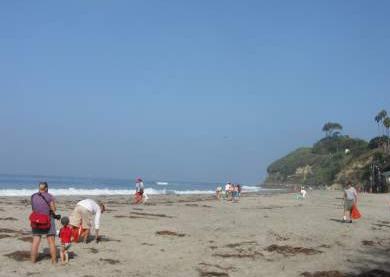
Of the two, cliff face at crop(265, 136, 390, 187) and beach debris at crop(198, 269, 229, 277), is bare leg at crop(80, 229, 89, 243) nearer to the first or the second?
beach debris at crop(198, 269, 229, 277)

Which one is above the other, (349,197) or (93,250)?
(349,197)

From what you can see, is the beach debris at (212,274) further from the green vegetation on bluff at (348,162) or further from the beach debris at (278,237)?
the green vegetation on bluff at (348,162)

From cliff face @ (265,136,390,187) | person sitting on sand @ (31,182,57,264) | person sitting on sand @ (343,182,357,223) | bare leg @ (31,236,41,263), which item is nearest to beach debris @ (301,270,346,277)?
person sitting on sand @ (31,182,57,264)

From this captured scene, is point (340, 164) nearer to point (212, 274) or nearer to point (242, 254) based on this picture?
point (242, 254)

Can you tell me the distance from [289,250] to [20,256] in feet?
26.2

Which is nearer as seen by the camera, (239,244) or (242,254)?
(242,254)

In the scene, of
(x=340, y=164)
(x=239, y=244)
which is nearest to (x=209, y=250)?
(x=239, y=244)

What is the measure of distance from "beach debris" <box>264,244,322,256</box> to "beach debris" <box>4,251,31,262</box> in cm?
717

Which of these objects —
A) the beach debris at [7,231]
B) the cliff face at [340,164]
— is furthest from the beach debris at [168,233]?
the cliff face at [340,164]

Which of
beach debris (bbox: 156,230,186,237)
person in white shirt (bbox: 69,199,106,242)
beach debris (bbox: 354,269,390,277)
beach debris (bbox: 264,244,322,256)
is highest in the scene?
person in white shirt (bbox: 69,199,106,242)

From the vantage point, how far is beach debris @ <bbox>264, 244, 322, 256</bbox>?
16.2 m

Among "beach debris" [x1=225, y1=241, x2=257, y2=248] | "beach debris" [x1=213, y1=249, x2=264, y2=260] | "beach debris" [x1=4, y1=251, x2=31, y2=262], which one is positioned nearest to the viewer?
"beach debris" [x1=4, y1=251, x2=31, y2=262]

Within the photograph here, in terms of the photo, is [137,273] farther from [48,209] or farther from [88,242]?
[88,242]

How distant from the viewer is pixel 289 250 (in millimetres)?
16500
